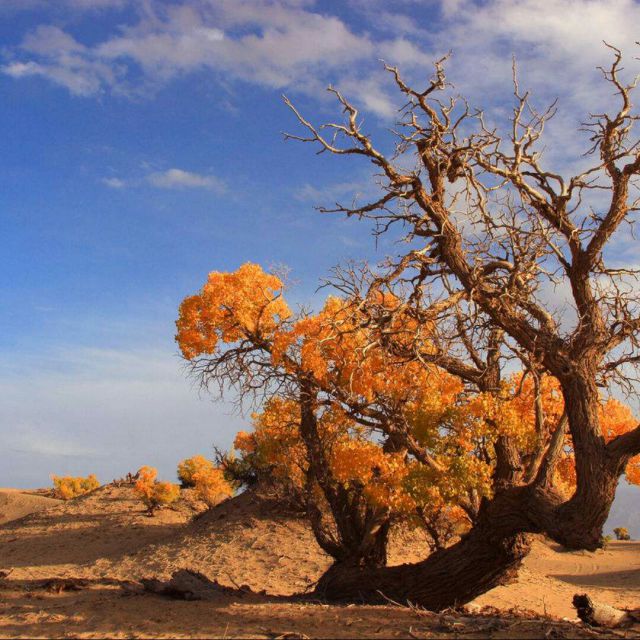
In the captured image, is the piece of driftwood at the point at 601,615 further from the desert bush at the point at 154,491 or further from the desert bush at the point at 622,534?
the desert bush at the point at 622,534

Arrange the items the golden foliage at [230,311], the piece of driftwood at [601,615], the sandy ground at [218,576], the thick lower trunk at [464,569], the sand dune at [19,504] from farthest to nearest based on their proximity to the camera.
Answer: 1. the sand dune at [19,504]
2. the golden foliage at [230,311]
3. the thick lower trunk at [464,569]
4. the piece of driftwood at [601,615]
5. the sandy ground at [218,576]

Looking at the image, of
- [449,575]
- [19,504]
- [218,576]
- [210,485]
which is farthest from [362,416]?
[19,504]

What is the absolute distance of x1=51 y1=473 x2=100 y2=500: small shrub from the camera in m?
48.0

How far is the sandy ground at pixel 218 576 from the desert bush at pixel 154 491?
574mm

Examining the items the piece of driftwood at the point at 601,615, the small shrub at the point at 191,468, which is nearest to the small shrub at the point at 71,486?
the small shrub at the point at 191,468

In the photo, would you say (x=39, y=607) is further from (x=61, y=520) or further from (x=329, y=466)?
(x=61, y=520)

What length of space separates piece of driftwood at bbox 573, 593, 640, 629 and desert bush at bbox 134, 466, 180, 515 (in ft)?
81.7

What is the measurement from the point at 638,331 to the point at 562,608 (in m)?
11.7

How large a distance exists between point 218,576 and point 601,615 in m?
13.0

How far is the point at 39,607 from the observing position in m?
12.9

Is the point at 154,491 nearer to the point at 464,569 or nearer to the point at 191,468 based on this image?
the point at 191,468

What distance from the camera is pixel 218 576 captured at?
808 inches

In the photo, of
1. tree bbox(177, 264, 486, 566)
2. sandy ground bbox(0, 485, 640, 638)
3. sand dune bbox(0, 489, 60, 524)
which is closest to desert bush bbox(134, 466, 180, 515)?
sandy ground bbox(0, 485, 640, 638)

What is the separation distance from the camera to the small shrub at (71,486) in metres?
48.0
